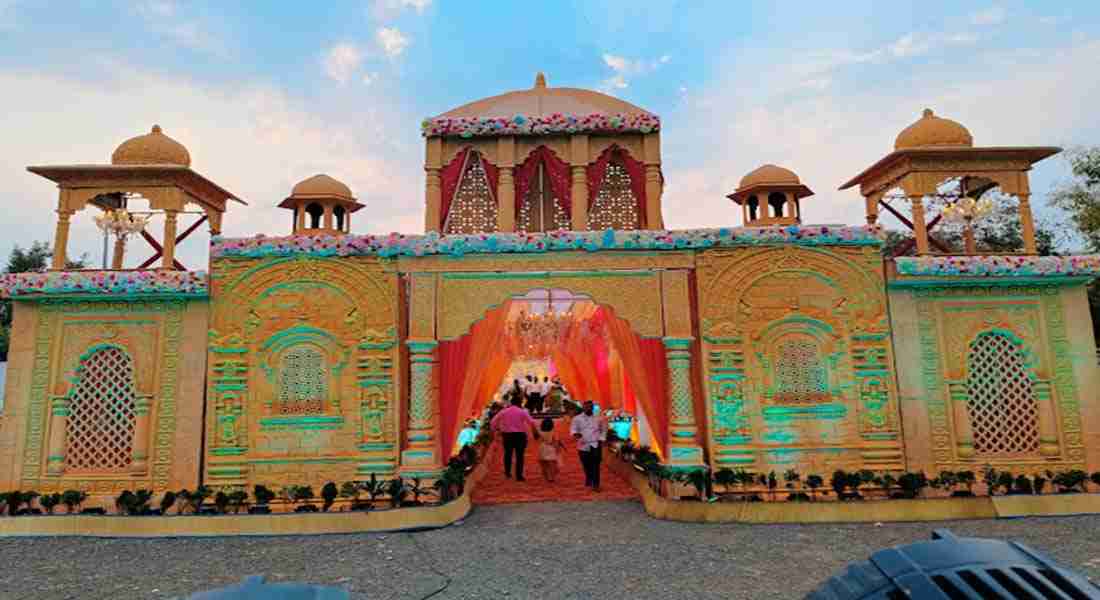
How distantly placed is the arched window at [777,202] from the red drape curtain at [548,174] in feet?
12.0

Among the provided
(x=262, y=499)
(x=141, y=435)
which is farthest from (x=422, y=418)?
(x=141, y=435)

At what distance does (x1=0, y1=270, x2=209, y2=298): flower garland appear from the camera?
25.1 ft

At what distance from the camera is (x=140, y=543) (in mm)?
6238

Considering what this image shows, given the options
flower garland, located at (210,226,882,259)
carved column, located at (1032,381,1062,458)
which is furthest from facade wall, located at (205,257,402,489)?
carved column, located at (1032,381,1062,458)

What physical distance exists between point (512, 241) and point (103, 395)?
600 cm

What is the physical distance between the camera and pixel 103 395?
25.6 ft

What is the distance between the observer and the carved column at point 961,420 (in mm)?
7613

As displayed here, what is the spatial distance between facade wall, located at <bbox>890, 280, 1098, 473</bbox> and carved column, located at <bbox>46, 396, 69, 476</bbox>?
37.3ft

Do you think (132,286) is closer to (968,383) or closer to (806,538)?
(806,538)

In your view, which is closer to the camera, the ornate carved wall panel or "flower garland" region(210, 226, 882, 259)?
the ornate carved wall panel

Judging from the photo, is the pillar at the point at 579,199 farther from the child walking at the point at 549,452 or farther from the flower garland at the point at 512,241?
the child walking at the point at 549,452

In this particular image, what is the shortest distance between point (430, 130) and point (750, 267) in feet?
16.8

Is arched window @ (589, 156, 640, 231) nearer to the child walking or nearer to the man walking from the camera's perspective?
the child walking

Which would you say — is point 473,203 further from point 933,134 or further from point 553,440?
point 933,134
